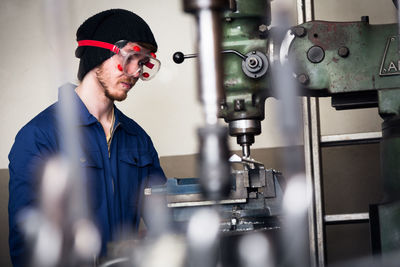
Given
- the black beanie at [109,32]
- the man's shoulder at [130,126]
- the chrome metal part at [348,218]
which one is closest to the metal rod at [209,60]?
the black beanie at [109,32]

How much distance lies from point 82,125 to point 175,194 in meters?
0.79

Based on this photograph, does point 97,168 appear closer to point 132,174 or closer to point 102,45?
point 132,174

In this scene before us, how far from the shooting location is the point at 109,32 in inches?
80.1

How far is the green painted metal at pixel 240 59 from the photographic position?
4.76ft

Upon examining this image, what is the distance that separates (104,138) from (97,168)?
0.15m

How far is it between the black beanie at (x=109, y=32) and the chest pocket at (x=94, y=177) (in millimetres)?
354

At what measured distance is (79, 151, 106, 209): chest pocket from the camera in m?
1.97

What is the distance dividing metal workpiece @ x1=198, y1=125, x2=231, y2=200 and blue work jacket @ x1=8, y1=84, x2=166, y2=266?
1.20 m

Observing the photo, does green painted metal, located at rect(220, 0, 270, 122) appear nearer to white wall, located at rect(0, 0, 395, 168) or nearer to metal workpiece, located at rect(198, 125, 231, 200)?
metal workpiece, located at rect(198, 125, 231, 200)

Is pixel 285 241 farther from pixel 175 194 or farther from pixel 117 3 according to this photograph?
pixel 117 3

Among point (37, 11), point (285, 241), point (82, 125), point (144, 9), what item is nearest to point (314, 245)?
point (82, 125)

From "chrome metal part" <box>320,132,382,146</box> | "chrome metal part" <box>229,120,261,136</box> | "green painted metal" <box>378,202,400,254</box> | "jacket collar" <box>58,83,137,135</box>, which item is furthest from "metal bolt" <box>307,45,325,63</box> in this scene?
"chrome metal part" <box>320,132,382,146</box>

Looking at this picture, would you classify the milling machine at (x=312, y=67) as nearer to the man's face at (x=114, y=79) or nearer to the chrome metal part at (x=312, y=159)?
the man's face at (x=114, y=79)

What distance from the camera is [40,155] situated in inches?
74.2
